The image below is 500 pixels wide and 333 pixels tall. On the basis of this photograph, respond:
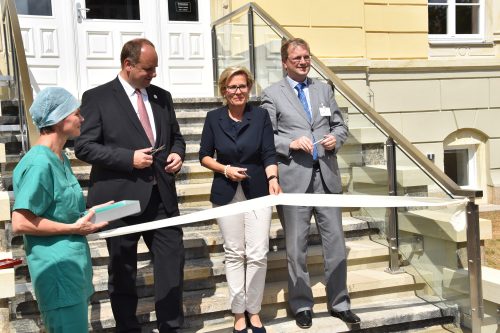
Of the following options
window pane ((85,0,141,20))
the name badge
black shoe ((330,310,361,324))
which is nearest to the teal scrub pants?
black shoe ((330,310,361,324))

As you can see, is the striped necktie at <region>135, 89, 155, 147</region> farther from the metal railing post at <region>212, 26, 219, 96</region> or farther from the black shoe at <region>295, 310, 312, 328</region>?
the metal railing post at <region>212, 26, 219, 96</region>

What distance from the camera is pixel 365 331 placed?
13.6 ft

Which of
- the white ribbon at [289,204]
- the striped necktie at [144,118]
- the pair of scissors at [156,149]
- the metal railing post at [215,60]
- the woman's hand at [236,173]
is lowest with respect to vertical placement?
the white ribbon at [289,204]

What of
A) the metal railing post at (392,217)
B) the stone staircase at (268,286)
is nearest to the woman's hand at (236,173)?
the stone staircase at (268,286)

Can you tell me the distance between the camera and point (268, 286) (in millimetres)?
4473

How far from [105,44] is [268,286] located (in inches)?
169

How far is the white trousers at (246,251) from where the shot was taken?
374cm

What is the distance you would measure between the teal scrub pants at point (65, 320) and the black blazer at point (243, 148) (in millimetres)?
1359

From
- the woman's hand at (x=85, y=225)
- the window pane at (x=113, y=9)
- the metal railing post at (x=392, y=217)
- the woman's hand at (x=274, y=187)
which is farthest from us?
the window pane at (x=113, y=9)

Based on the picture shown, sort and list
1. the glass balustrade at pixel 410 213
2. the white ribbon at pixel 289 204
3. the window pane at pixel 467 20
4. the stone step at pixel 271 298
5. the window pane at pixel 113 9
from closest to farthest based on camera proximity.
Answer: the white ribbon at pixel 289 204 < the stone step at pixel 271 298 < the glass balustrade at pixel 410 213 < the window pane at pixel 113 9 < the window pane at pixel 467 20

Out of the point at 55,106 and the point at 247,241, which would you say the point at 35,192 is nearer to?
the point at 55,106

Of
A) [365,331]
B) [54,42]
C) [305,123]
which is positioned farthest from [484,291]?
[54,42]

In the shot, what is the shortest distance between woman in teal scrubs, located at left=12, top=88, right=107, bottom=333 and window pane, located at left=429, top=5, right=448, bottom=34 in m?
8.24

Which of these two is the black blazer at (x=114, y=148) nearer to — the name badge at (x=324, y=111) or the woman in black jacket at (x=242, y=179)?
the woman in black jacket at (x=242, y=179)
